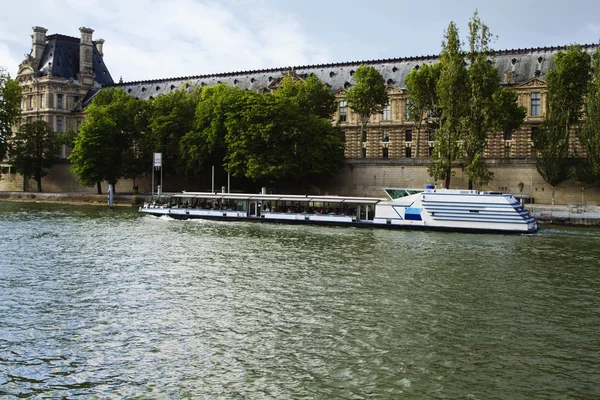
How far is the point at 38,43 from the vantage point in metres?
111

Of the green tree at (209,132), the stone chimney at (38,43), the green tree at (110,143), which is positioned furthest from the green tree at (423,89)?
the stone chimney at (38,43)

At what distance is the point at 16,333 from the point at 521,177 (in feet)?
176

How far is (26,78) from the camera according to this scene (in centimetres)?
11244

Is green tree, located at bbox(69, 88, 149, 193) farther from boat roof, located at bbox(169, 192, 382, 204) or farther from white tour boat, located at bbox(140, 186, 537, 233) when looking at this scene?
boat roof, located at bbox(169, 192, 382, 204)

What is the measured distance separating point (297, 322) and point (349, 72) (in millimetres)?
71716

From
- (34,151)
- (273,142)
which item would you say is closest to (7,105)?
(34,151)

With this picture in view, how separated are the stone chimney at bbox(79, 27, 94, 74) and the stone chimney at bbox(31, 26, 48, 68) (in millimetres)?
5887

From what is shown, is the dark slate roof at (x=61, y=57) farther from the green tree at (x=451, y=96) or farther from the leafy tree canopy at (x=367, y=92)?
the green tree at (x=451, y=96)

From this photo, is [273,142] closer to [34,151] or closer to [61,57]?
[34,151]

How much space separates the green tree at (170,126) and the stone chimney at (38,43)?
144 ft

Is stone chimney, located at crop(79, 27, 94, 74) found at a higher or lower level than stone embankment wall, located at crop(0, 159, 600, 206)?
higher

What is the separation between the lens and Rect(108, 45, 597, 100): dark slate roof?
7712cm

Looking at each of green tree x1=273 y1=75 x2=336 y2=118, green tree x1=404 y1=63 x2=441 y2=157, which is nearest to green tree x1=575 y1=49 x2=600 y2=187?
green tree x1=404 y1=63 x2=441 y2=157

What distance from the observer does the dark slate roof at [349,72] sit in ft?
253
